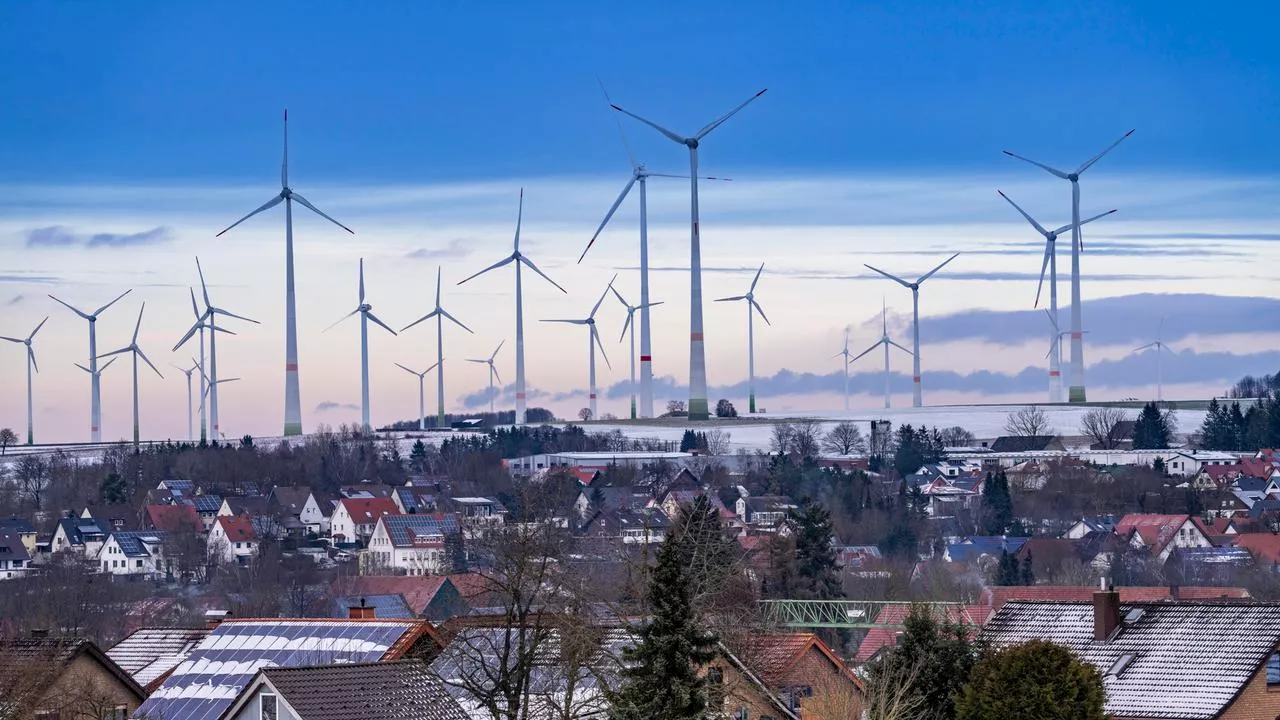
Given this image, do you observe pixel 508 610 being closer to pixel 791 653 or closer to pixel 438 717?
pixel 438 717

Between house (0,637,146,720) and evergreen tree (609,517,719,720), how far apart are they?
8.41 meters

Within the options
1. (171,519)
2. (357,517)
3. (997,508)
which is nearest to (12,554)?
(171,519)

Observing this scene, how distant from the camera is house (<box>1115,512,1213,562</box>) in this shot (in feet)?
436

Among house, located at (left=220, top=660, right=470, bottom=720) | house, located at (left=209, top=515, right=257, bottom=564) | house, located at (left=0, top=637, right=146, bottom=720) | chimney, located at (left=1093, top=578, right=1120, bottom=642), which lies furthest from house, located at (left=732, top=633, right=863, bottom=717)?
house, located at (left=209, top=515, right=257, bottom=564)

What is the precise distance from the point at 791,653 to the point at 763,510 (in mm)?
125833

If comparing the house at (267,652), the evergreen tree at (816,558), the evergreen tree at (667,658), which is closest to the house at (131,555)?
the evergreen tree at (816,558)

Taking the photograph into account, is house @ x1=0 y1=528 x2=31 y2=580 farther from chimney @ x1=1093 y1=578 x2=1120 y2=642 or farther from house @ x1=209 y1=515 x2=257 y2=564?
chimney @ x1=1093 y1=578 x2=1120 y2=642

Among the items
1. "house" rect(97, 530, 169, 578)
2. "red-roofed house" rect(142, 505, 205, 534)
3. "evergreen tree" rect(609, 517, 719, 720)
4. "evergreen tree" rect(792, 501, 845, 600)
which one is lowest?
"house" rect(97, 530, 169, 578)

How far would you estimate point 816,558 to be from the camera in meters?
86.8

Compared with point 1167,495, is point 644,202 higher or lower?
higher

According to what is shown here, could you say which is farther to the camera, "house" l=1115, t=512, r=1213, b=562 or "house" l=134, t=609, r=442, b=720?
"house" l=1115, t=512, r=1213, b=562

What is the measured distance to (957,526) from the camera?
158 metres

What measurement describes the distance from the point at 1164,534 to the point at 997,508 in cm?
2055

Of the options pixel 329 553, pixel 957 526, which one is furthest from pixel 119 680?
pixel 957 526
